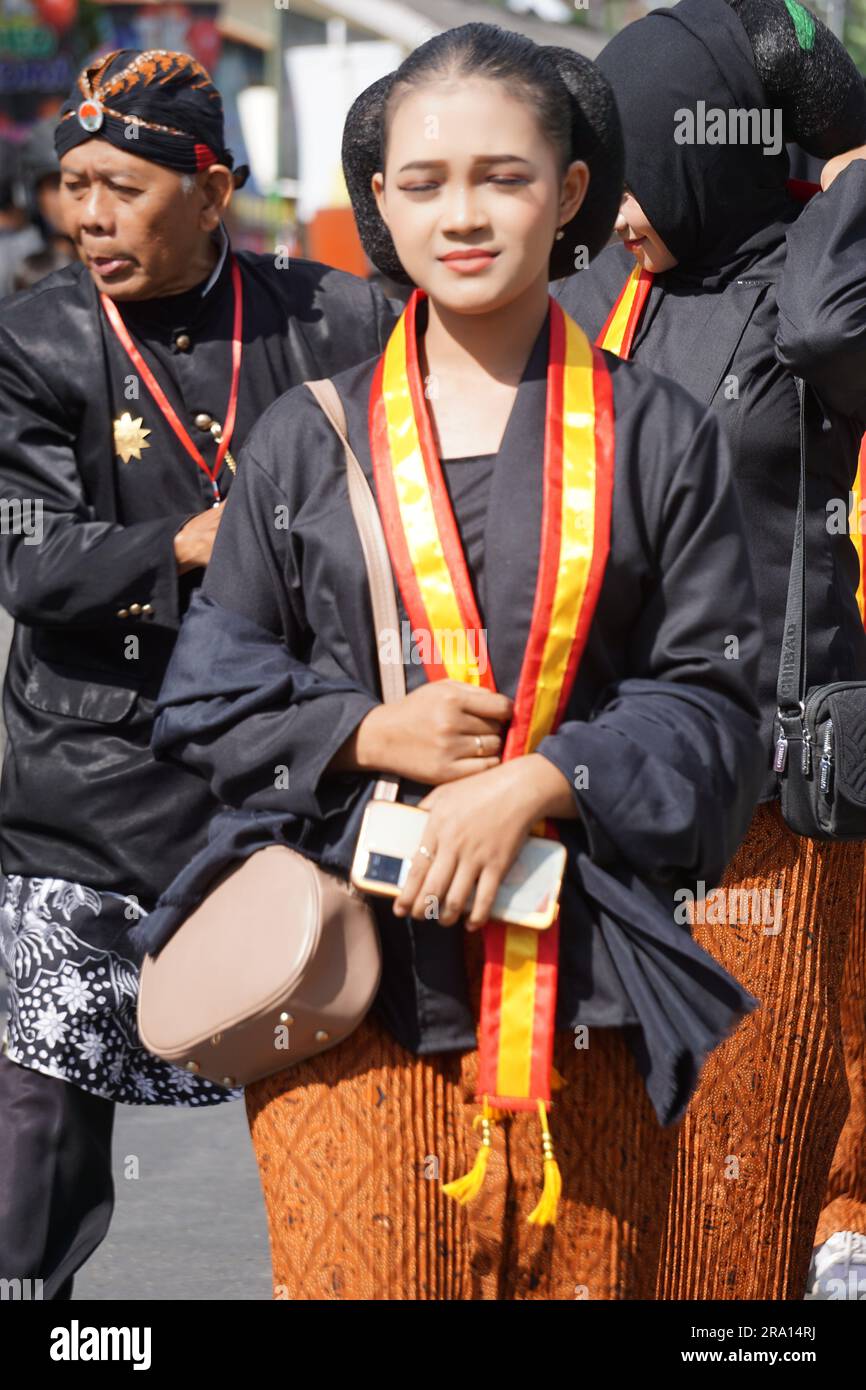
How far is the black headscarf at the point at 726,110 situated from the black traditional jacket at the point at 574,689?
38.4 inches

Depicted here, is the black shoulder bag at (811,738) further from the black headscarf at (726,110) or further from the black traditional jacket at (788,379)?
the black headscarf at (726,110)

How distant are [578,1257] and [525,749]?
0.58 m

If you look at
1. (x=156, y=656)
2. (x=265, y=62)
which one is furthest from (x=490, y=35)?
(x=265, y=62)

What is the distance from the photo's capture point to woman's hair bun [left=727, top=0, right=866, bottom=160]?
3.58 meters

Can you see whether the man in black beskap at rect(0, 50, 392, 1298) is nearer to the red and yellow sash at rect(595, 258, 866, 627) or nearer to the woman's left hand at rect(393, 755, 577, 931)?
the red and yellow sash at rect(595, 258, 866, 627)

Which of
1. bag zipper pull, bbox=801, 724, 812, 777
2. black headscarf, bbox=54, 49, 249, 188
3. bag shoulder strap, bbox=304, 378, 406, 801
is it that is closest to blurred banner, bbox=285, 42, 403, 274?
black headscarf, bbox=54, 49, 249, 188

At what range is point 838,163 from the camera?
3617 mm

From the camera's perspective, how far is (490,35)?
2.63m

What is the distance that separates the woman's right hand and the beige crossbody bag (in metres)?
0.06

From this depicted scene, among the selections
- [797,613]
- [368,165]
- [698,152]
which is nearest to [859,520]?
[797,613]

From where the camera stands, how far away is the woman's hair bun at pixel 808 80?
11.7 ft

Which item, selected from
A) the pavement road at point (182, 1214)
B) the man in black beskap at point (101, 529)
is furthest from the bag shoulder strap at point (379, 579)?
the pavement road at point (182, 1214)

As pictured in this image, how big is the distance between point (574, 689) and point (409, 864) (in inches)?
11.5

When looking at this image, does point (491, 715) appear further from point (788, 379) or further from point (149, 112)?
point (149, 112)
